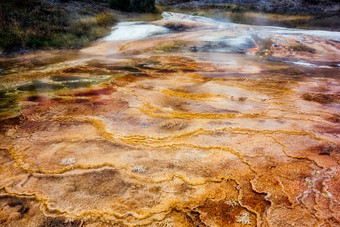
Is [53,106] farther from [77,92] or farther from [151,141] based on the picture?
[151,141]

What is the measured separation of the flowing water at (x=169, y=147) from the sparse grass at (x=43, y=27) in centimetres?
310

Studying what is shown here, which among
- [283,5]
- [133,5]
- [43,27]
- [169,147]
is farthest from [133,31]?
[283,5]

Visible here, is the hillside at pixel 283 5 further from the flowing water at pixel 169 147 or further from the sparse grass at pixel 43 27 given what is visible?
the flowing water at pixel 169 147

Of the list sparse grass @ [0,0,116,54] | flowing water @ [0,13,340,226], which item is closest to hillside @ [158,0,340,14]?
sparse grass @ [0,0,116,54]

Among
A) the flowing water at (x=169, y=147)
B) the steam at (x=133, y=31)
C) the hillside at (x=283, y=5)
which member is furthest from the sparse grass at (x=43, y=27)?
the hillside at (x=283, y=5)

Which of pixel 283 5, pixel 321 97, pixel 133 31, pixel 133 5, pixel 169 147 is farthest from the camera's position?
pixel 283 5

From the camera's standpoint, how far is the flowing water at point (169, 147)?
1858mm

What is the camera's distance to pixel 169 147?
2689 millimetres

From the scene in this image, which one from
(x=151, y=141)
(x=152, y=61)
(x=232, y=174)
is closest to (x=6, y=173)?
(x=151, y=141)

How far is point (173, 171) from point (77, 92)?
308 centimetres

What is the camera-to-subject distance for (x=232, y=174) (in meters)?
2.24

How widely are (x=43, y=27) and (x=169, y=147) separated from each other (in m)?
9.82

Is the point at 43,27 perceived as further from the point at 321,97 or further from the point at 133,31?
the point at 321,97

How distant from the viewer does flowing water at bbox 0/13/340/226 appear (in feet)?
6.10
